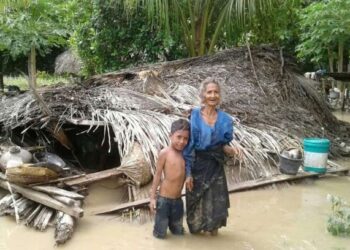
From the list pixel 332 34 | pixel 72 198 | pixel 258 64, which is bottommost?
pixel 72 198

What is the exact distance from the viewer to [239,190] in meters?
5.72

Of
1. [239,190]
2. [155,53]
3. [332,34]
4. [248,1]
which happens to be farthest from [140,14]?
[239,190]

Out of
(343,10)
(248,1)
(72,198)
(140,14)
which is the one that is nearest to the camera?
(72,198)

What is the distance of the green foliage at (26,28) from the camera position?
6.66 m

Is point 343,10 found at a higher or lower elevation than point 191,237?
higher

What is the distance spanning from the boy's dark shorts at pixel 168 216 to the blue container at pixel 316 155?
277cm

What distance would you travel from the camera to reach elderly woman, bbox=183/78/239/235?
404 centimetres

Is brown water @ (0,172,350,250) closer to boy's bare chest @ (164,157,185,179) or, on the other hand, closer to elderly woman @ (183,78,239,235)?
elderly woman @ (183,78,239,235)

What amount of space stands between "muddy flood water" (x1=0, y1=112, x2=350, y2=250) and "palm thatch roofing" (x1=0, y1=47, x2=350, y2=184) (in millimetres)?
667

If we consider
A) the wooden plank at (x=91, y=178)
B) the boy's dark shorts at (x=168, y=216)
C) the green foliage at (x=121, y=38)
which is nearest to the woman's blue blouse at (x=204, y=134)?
the boy's dark shorts at (x=168, y=216)

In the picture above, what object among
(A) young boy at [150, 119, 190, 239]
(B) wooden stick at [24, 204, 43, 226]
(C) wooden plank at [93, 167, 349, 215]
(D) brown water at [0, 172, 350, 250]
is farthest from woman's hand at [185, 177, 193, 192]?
(B) wooden stick at [24, 204, 43, 226]

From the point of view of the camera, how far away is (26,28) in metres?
6.72

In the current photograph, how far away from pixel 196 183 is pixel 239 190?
1676 millimetres

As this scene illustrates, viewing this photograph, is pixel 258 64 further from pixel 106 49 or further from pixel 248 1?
pixel 106 49
